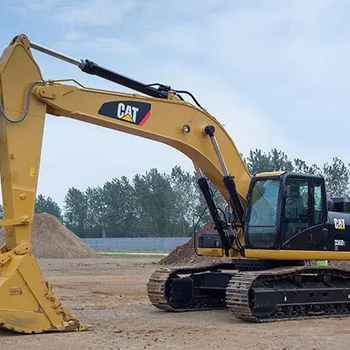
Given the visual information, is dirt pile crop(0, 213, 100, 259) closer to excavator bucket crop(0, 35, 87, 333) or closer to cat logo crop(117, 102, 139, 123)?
cat logo crop(117, 102, 139, 123)

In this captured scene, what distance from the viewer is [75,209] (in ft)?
379

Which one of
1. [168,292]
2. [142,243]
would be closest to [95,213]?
[142,243]

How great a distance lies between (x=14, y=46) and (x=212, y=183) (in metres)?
4.72

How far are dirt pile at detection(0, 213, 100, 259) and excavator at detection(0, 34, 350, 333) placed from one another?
3180 centimetres

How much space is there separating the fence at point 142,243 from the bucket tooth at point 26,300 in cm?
5509

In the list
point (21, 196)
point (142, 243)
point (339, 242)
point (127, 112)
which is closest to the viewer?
point (21, 196)

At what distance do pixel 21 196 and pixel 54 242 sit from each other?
37680 millimetres

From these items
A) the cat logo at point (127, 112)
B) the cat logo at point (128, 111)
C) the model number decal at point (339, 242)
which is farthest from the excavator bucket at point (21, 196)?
the model number decal at point (339, 242)

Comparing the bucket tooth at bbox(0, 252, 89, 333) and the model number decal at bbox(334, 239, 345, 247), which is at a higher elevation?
the model number decal at bbox(334, 239, 345, 247)

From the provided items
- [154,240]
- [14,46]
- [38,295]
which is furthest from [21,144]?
[154,240]

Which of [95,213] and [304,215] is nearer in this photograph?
[304,215]

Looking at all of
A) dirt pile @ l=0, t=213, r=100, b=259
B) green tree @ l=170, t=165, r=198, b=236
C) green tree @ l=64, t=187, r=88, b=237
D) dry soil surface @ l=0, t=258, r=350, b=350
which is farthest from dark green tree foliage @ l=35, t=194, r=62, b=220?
dry soil surface @ l=0, t=258, r=350, b=350

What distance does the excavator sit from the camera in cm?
1082

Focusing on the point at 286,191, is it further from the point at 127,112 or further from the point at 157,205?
the point at 157,205
